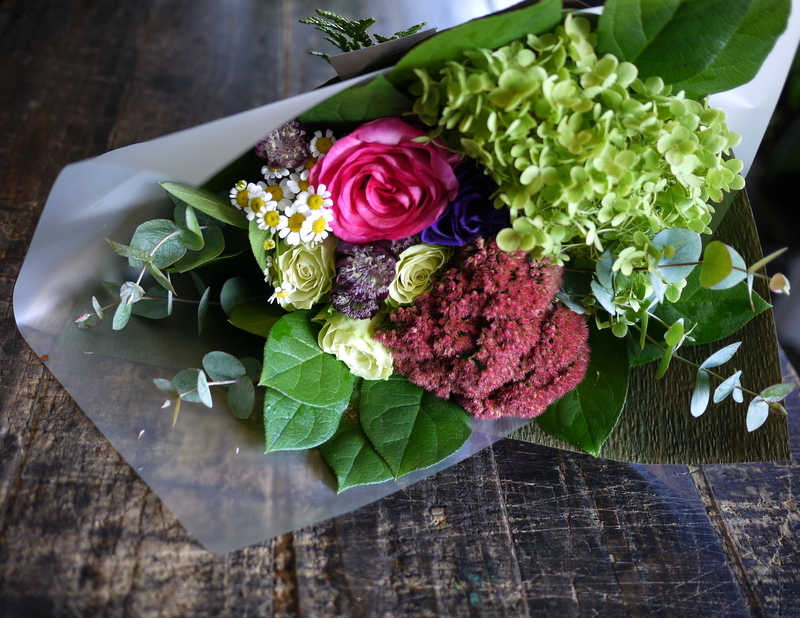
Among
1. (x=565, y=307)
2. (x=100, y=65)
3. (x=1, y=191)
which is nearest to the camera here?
(x=565, y=307)

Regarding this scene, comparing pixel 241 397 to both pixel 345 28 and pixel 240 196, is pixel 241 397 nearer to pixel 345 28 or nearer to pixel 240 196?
pixel 240 196

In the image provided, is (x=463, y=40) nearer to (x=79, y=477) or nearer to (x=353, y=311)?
(x=353, y=311)

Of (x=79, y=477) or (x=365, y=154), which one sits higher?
(x=365, y=154)

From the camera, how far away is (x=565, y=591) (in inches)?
19.4

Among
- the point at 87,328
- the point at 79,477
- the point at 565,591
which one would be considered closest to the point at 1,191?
the point at 87,328

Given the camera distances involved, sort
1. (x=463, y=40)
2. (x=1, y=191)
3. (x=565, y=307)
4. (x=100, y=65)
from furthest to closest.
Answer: (x=100, y=65), (x=1, y=191), (x=565, y=307), (x=463, y=40)

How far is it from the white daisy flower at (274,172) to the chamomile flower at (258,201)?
0.04 ft

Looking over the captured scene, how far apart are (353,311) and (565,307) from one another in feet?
0.64

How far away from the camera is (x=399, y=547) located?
498 millimetres

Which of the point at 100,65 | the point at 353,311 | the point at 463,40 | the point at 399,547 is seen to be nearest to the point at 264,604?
the point at 399,547

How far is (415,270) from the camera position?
51 cm

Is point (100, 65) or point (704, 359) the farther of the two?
point (100, 65)

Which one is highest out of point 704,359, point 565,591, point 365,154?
point 365,154

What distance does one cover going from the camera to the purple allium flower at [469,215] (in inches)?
19.2
